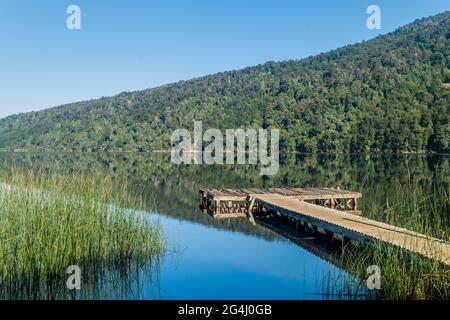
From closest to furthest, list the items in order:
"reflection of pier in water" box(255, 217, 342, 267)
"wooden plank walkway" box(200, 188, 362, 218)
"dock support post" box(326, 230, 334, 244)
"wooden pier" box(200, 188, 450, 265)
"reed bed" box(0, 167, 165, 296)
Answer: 1. "reed bed" box(0, 167, 165, 296)
2. "wooden pier" box(200, 188, 450, 265)
3. "reflection of pier in water" box(255, 217, 342, 267)
4. "dock support post" box(326, 230, 334, 244)
5. "wooden plank walkway" box(200, 188, 362, 218)

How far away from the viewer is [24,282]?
6.80m

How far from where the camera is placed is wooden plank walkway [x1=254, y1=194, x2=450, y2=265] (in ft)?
22.0

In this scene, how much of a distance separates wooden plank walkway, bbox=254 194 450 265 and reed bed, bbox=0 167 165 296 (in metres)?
3.86

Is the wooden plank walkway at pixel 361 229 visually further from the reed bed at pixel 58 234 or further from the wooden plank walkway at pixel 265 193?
the reed bed at pixel 58 234

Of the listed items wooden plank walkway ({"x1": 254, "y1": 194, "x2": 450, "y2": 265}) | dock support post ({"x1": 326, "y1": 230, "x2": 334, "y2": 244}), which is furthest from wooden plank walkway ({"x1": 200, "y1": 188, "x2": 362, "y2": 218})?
dock support post ({"x1": 326, "y1": 230, "x2": 334, "y2": 244})

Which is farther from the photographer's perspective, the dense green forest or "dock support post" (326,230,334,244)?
the dense green forest

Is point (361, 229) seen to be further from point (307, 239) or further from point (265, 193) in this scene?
point (265, 193)

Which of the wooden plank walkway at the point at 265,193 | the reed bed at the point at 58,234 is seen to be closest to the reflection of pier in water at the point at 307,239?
the wooden plank walkway at the point at 265,193

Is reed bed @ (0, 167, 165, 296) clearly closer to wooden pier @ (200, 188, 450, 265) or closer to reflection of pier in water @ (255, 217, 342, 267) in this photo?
reflection of pier in water @ (255, 217, 342, 267)

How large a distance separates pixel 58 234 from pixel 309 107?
260 feet

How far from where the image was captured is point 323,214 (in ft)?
39.6

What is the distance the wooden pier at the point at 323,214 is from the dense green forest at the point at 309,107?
140ft

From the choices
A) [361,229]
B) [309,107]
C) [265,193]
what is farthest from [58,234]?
[309,107]
